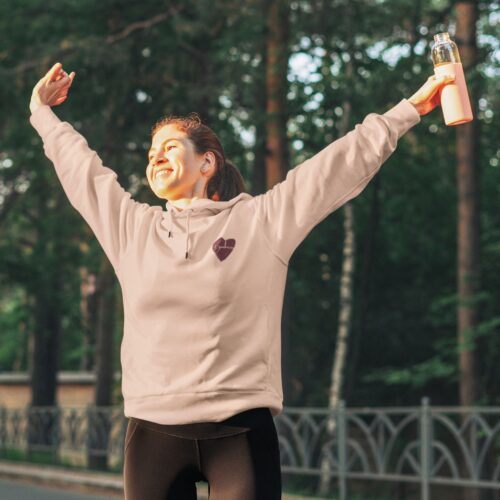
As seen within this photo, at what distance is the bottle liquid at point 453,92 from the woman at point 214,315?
0.12 ft

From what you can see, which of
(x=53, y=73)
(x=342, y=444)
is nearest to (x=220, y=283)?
(x=53, y=73)

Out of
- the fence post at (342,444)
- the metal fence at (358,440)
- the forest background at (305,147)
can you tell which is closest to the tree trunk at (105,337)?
the forest background at (305,147)

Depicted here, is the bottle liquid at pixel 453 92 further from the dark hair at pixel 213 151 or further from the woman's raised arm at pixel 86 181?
the woman's raised arm at pixel 86 181

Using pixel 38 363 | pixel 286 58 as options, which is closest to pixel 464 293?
pixel 286 58

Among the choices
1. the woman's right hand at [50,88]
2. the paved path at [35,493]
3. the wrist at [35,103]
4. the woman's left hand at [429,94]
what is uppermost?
the woman's right hand at [50,88]

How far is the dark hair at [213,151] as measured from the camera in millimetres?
3398

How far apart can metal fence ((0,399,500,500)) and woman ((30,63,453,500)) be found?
8530mm

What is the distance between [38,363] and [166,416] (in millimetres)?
26015

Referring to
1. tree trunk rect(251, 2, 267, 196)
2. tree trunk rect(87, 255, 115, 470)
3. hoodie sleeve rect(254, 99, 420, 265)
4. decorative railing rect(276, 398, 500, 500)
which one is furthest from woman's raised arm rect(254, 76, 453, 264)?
tree trunk rect(87, 255, 115, 470)

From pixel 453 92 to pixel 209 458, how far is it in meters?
1.12

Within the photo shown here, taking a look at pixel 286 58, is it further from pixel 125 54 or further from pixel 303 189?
pixel 303 189

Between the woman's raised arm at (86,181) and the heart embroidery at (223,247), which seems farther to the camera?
the woman's raised arm at (86,181)

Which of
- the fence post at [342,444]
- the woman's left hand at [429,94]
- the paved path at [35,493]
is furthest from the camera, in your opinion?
the paved path at [35,493]

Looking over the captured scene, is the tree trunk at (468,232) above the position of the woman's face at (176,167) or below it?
above
